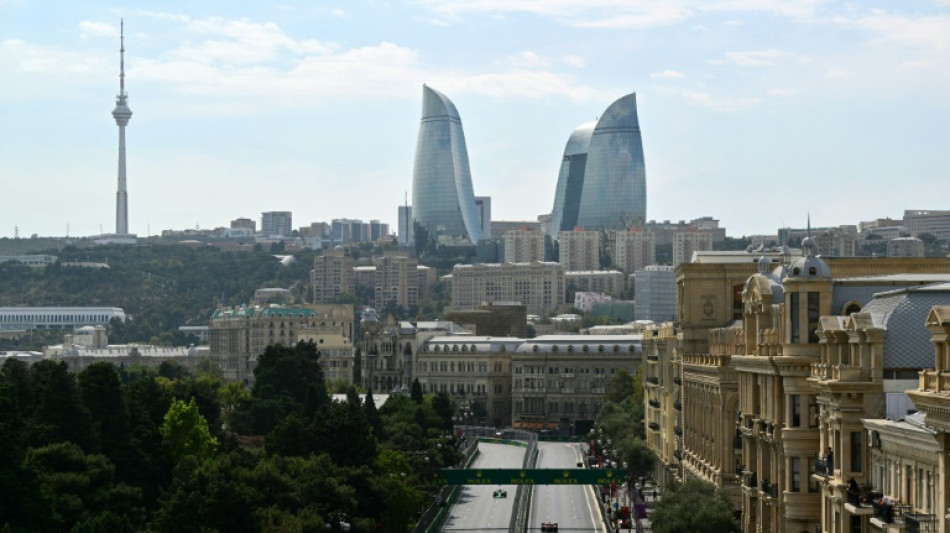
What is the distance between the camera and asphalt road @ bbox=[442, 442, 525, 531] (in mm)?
110688

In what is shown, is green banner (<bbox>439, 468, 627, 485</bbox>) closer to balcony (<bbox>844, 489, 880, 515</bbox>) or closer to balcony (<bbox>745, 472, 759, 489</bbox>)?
balcony (<bbox>745, 472, 759, 489</bbox>)

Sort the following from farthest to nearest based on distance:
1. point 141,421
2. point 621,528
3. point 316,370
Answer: point 316,370
point 621,528
point 141,421

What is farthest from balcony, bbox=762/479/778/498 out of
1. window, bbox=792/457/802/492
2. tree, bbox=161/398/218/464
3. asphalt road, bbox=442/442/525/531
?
asphalt road, bbox=442/442/525/531

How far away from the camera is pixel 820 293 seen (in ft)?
194

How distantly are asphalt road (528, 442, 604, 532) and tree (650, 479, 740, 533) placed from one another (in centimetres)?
2800

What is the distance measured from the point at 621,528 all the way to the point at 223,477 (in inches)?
1264

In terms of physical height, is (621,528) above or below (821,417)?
below

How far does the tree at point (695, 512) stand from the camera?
72.0m

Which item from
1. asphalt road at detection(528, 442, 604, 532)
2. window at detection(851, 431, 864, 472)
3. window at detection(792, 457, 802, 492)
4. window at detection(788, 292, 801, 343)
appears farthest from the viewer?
asphalt road at detection(528, 442, 604, 532)

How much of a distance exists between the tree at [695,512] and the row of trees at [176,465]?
42.7 feet

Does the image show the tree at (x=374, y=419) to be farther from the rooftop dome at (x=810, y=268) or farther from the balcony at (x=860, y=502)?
the balcony at (x=860, y=502)

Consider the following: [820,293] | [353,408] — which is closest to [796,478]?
[820,293]

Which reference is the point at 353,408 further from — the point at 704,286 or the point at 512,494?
the point at 512,494

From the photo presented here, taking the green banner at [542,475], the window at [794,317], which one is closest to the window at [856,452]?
the window at [794,317]
